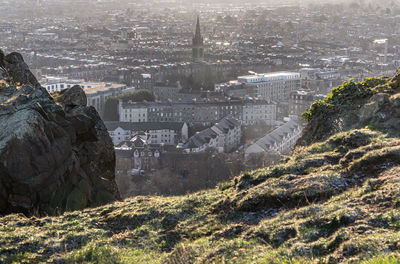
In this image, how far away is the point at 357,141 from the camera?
10.4 meters

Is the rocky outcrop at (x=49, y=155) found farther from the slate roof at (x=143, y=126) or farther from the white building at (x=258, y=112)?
the white building at (x=258, y=112)

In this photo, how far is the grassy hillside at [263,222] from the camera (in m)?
7.02

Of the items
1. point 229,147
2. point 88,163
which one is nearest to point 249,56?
point 229,147

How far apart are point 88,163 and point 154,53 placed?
99996 millimetres

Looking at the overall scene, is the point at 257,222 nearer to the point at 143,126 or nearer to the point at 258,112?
the point at 143,126

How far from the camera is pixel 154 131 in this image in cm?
5069

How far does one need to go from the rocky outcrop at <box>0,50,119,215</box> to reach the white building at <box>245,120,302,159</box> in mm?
25643

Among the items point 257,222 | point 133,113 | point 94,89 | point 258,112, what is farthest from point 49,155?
point 94,89

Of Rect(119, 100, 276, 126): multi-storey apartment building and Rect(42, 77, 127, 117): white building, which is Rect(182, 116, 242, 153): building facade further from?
Rect(42, 77, 127, 117): white building

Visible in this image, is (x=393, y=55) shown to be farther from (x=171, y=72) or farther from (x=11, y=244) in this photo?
(x=11, y=244)

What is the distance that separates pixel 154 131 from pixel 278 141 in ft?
34.9

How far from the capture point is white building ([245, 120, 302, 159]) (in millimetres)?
41034

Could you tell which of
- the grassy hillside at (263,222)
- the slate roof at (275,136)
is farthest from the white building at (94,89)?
the grassy hillside at (263,222)

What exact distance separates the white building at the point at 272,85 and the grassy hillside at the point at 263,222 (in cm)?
6206
